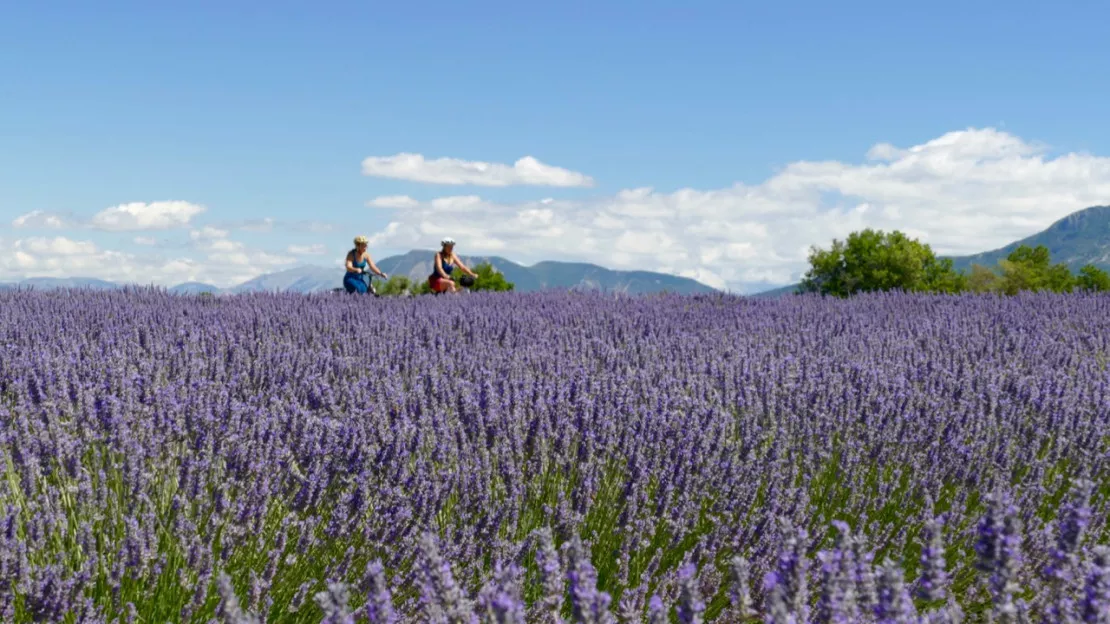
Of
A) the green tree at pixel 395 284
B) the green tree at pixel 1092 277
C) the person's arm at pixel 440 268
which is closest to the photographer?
the person's arm at pixel 440 268

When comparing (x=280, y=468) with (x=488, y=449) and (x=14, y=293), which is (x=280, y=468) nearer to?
(x=488, y=449)

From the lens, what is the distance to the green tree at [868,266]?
23.6 m

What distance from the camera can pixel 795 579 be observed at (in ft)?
4.27

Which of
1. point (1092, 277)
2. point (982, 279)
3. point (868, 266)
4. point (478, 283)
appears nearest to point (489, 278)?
point (478, 283)

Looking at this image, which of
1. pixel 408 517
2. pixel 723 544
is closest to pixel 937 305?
pixel 723 544


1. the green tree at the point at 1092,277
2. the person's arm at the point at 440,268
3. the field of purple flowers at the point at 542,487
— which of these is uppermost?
the person's arm at the point at 440,268

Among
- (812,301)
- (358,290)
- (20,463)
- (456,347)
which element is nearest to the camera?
(20,463)

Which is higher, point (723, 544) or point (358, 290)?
point (358, 290)

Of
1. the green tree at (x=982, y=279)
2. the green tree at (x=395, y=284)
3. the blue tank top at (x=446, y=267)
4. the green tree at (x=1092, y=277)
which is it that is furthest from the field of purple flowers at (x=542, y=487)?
the green tree at (x=982, y=279)

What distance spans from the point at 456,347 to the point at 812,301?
504cm

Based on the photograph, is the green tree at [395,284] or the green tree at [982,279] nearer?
the green tree at [395,284]

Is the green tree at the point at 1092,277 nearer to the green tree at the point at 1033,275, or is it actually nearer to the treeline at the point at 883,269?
the green tree at the point at 1033,275

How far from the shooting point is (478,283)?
2708 centimetres

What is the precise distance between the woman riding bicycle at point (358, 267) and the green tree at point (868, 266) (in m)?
15.0
